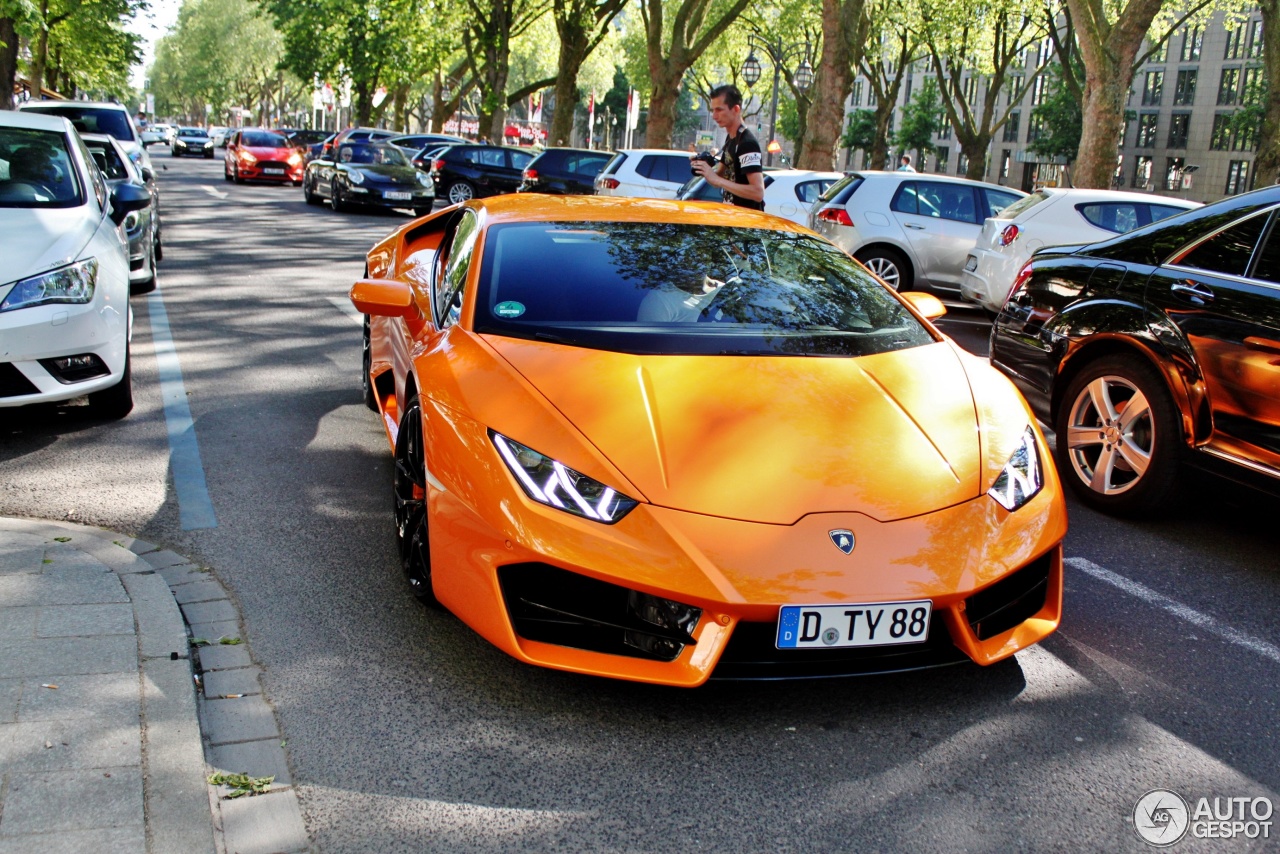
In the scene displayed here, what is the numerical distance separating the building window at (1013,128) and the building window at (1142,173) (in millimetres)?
9106

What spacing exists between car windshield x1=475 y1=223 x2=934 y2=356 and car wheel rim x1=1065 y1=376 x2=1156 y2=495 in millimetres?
1351

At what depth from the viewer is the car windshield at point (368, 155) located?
24344 mm

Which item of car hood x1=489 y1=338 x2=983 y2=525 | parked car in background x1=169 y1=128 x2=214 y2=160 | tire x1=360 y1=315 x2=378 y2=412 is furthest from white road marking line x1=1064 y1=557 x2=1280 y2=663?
parked car in background x1=169 y1=128 x2=214 y2=160

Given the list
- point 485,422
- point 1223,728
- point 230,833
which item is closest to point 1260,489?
point 1223,728

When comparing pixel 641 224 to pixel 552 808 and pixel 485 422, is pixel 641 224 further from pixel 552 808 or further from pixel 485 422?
pixel 552 808

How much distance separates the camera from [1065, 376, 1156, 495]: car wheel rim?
5.38 metres

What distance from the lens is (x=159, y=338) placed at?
913 centimetres

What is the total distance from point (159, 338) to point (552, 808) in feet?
23.7

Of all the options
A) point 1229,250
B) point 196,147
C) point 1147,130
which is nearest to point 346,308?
point 1229,250

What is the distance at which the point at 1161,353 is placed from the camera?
523 centimetres

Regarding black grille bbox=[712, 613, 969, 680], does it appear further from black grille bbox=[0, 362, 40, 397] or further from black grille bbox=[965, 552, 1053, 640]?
black grille bbox=[0, 362, 40, 397]

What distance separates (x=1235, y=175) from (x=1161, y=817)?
67.7m

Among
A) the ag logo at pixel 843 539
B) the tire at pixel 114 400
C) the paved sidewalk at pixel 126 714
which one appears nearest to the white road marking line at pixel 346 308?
the tire at pixel 114 400

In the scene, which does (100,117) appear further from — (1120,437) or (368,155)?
(1120,437)
